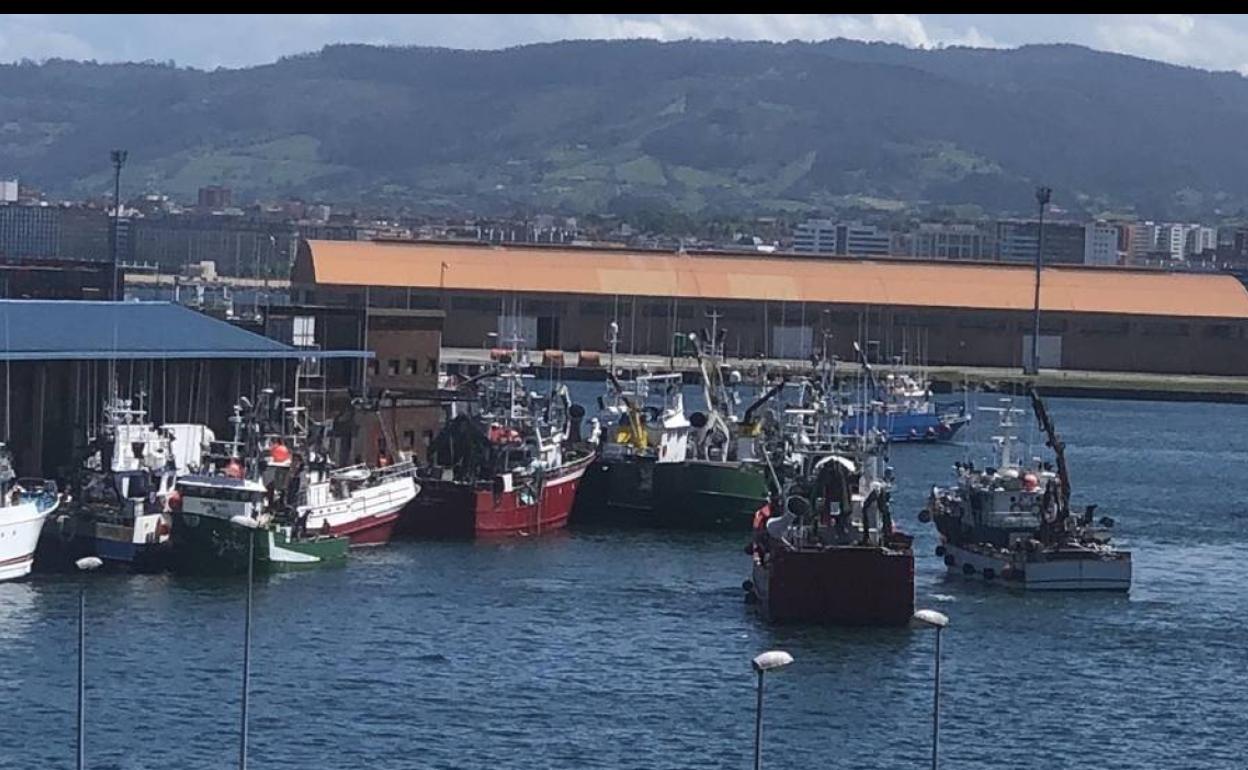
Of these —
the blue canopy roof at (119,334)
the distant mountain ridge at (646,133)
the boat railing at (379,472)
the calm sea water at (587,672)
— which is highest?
the distant mountain ridge at (646,133)

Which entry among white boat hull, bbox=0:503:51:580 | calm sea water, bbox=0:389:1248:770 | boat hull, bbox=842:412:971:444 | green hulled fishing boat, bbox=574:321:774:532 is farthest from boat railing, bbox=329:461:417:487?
boat hull, bbox=842:412:971:444

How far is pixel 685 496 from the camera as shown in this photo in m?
21.9

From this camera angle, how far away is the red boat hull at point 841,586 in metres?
15.4

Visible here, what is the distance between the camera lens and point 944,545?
62.5 ft

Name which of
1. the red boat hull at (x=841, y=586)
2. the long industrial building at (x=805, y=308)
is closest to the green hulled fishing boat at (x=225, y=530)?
the red boat hull at (x=841, y=586)

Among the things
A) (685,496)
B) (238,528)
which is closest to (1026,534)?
(685,496)

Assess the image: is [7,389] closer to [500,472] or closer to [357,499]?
[357,499]

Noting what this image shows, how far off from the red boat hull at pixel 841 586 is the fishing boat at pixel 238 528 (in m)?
3.27

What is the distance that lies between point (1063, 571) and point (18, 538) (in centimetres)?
674

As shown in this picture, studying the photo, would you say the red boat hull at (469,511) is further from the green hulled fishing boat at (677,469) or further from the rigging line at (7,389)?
the rigging line at (7,389)

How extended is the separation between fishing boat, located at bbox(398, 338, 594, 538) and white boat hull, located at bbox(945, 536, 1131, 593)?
4163 millimetres

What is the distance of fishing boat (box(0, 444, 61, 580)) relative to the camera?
620 inches

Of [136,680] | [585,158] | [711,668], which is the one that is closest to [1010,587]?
[711,668]

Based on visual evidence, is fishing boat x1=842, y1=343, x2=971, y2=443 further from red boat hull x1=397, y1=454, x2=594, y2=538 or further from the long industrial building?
red boat hull x1=397, y1=454, x2=594, y2=538
